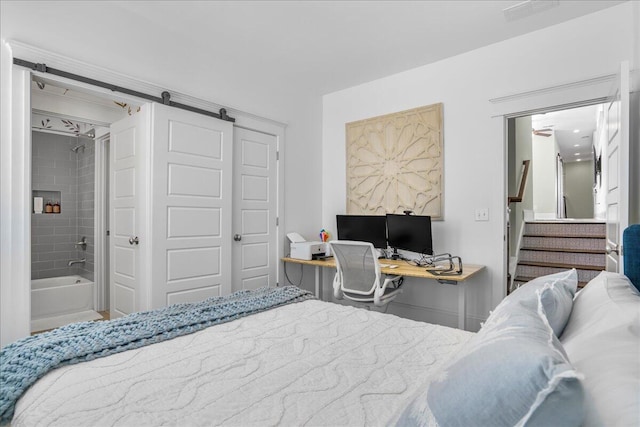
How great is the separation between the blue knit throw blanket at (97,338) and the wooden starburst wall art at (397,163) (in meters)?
2.27

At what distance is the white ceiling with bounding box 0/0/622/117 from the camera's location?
8.03 feet

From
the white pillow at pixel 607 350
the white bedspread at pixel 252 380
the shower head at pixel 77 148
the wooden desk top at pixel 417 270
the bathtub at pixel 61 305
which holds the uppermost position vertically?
the shower head at pixel 77 148

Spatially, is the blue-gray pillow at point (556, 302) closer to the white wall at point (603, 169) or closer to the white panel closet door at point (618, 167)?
the white panel closet door at point (618, 167)

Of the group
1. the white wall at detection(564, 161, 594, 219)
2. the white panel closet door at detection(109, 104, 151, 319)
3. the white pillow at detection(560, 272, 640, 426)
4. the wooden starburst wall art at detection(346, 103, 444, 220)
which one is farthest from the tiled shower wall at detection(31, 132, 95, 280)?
the white wall at detection(564, 161, 594, 219)

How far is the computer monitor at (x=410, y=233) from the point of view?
3.20 metres

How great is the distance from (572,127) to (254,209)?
6.66 m

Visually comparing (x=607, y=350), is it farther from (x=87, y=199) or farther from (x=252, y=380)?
(x=87, y=199)

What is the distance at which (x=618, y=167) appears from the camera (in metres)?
2.12

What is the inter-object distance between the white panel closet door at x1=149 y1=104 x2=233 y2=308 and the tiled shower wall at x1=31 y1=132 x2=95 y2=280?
2.24m

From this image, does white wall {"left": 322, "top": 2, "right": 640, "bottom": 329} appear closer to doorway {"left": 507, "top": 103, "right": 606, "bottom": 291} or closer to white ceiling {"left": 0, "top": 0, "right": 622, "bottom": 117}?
white ceiling {"left": 0, "top": 0, "right": 622, "bottom": 117}

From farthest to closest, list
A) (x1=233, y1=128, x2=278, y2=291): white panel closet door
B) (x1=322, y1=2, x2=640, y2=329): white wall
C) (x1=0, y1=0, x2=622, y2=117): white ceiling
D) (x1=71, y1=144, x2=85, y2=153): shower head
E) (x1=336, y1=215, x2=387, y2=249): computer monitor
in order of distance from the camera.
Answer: (x1=71, y1=144, x2=85, y2=153): shower head → (x1=336, y1=215, x2=387, y2=249): computer monitor → (x1=233, y1=128, x2=278, y2=291): white panel closet door → (x1=322, y1=2, x2=640, y2=329): white wall → (x1=0, y1=0, x2=622, y2=117): white ceiling

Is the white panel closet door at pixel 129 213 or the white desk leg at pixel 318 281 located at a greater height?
the white panel closet door at pixel 129 213

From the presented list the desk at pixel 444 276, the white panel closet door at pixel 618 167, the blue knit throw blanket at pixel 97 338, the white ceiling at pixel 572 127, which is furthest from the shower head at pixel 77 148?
the white ceiling at pixel 572 127

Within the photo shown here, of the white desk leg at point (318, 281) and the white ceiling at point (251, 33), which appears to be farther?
the white desk leg at point (318, 281)
